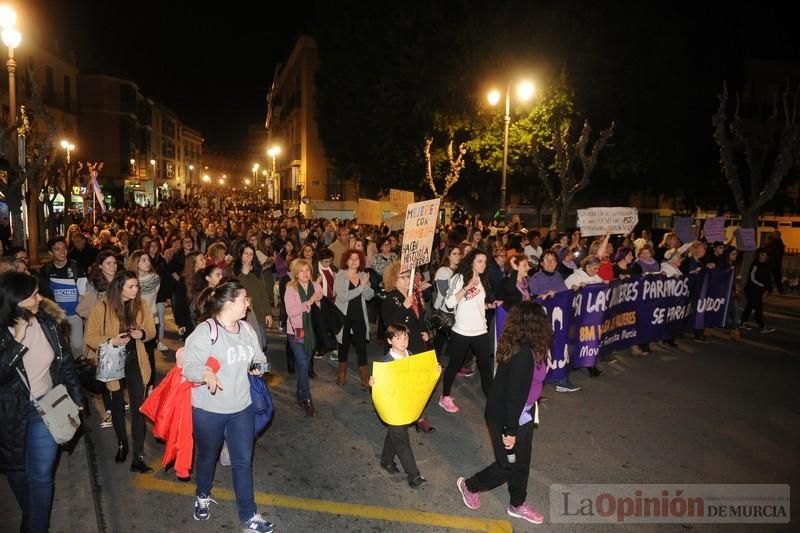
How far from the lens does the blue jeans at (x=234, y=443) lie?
4.01 m

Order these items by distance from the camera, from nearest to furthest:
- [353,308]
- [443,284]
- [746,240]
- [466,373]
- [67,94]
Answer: [443,284] < [353,308] < [466,373] < [746,240] < [67,94]

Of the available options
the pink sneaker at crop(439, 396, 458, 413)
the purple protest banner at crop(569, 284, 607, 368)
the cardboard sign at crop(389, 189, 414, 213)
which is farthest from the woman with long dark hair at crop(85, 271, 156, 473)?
the cardboard sign at crop(389, 189, 414, 213)

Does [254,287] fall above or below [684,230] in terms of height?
below

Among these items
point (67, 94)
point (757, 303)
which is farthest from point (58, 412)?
point (67, 94)

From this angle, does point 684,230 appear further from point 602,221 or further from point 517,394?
point 517,394

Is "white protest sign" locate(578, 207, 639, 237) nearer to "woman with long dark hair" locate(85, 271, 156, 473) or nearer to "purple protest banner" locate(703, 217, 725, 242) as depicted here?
"purple protest banner" locate(703, 217, 725, 242)

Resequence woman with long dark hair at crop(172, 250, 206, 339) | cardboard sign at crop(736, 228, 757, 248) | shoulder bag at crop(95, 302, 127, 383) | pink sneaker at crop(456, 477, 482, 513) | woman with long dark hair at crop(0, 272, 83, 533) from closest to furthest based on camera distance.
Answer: woman with long dark hair at crop(0, 272, 83, 533), pink sneaker at crop(456, 477, 482, 513), shoulder bag at crop(95, 302, 127, 383), woman with long dark hair at crop(172, 250, 206, 339), cardboard sign at crop(736, 228, 757, 248)

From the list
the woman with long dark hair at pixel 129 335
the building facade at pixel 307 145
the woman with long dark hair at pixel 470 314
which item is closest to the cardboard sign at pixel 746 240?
the woman with long dark hair at pixel 470 314

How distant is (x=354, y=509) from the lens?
4.52m

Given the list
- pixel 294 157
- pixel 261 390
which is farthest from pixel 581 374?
pixel 294 157

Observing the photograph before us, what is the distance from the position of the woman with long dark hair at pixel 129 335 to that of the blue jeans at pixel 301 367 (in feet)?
5.76

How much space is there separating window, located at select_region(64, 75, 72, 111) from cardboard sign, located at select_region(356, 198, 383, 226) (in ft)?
114

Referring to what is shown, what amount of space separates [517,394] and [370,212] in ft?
42.2

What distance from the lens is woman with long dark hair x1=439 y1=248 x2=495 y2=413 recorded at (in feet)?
20.7
